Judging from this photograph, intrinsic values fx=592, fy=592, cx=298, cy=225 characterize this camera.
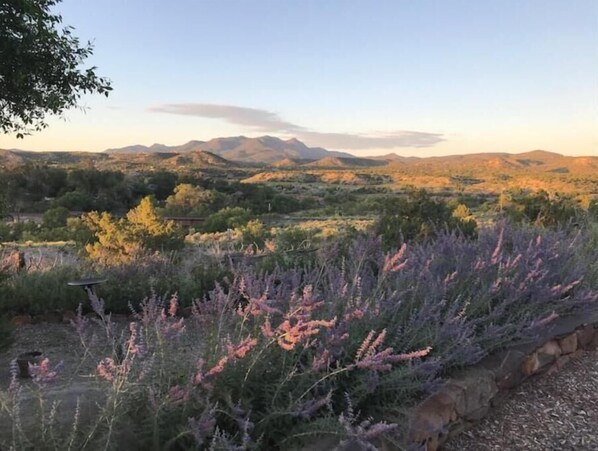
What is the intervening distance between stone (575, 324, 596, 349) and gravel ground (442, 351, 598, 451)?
0.43 meters

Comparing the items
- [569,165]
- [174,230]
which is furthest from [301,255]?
[569,165]

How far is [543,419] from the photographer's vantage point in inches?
146

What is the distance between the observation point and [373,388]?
8.97ft

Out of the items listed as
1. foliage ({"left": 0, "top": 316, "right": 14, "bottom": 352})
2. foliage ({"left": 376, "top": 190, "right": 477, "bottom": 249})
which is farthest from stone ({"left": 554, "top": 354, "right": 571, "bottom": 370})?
foliage ({"left": 0, "top": 316, "right": 14, "bottom": 352})

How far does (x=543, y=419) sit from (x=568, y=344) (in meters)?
1.15

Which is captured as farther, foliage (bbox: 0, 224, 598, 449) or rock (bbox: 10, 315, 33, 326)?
rock (bbox: 10, 315, 33, 326)

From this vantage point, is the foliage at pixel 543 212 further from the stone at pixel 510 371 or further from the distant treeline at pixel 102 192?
the distant treeline at pixel 102 192

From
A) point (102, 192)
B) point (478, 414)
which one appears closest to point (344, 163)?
point (102, 192)

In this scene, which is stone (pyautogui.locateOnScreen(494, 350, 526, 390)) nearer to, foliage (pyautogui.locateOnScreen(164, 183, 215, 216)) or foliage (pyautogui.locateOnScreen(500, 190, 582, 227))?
foliage (pyautogui.locateOnScreen(500, 190, 582, 227))

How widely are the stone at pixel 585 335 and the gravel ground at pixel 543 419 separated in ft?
1.40

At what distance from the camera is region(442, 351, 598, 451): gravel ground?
3420 mm

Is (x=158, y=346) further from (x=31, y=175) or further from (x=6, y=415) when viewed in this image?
(x=31, y=175)

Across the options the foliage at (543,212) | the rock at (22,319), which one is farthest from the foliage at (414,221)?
the rock at (22,319)

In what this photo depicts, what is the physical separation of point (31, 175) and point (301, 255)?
4048 cm
